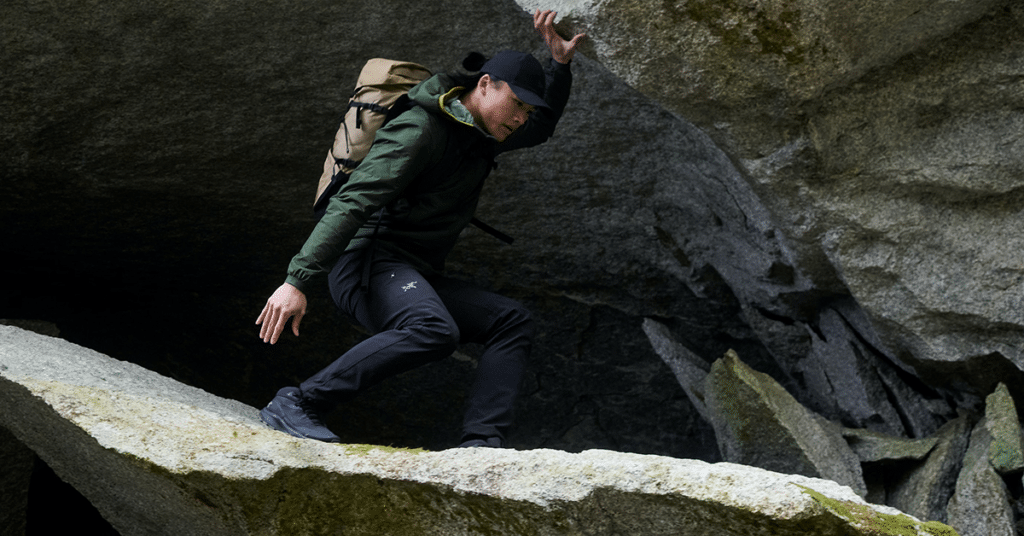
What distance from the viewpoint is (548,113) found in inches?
170

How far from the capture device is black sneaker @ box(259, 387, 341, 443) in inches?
142

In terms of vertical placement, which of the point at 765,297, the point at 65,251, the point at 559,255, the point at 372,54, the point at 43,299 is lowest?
the point at 43,299

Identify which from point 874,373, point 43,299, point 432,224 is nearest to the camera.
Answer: point 432,224

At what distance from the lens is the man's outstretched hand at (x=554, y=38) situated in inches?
160

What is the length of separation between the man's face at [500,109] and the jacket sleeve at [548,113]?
146 millimetres

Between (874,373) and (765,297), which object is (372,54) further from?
(874,373)

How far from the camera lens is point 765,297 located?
576cm

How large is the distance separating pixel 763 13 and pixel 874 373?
2266 mm

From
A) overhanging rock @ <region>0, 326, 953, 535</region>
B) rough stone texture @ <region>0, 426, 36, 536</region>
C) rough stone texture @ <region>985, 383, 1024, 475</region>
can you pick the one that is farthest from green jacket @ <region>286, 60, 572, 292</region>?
rough stone texture @ <region>0, 426, 36, 536</region>

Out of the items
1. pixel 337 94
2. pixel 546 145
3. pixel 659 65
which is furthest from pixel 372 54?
pixel 659 65

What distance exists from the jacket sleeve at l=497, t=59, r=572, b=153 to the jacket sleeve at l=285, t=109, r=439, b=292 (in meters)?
0.48

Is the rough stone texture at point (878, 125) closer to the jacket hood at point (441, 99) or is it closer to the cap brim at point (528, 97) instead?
the cap brim at point (528, 97)

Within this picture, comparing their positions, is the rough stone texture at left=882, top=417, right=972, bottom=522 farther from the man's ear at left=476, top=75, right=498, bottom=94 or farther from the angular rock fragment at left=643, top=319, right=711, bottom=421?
the man's ear at left=476, top=75, right=498, bottom=94

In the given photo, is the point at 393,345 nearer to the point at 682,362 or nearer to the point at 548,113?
the point at 548,113
